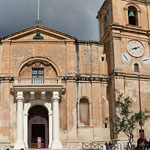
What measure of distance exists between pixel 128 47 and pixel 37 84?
996cm

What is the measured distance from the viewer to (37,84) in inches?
1054

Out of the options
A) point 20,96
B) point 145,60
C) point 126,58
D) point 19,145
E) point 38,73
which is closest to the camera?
point 19,145

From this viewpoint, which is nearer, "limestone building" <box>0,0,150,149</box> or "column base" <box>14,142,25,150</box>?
"column base" <box>14,142,25,150</box>

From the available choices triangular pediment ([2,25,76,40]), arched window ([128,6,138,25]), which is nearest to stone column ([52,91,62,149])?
→ triangular pediment ([2,25,76,40])

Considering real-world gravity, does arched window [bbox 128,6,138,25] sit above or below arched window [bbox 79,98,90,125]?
above

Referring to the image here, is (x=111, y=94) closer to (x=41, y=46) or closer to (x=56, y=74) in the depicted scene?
(x=56, y=74)

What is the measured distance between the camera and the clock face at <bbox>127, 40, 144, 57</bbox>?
29.8m

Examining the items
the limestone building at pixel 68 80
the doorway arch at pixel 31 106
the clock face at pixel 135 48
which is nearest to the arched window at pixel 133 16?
the limestone building at pixel 68 80

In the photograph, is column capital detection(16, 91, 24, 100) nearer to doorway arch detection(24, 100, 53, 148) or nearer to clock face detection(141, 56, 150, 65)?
doorway arch detection(24, 100, 53, 148)

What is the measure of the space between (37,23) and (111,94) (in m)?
10.4

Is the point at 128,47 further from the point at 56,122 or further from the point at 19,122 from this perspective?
the point at 19,122

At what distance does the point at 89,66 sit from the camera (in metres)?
29.4

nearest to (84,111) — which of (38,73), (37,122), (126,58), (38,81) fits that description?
(37,122)

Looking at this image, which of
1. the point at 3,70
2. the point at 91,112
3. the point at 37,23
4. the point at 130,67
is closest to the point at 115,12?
the point at 130,67
